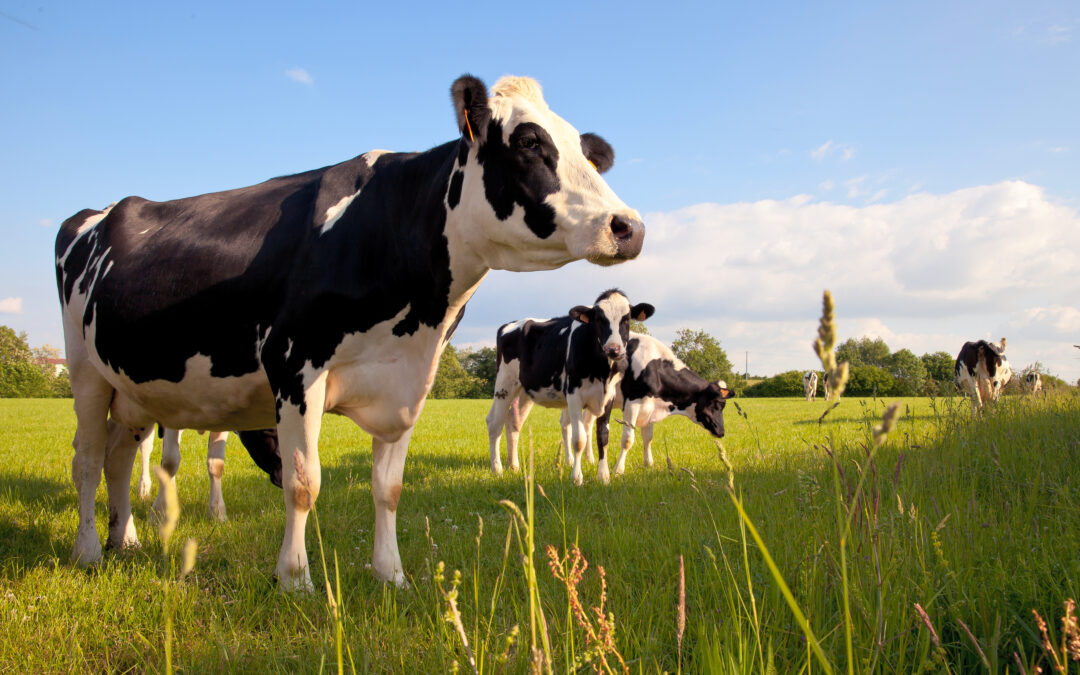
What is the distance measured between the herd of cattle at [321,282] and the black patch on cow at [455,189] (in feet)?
0.04

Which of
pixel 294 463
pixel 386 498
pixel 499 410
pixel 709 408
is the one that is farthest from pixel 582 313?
pixel 294 463

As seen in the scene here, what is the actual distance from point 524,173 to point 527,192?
10 centimetres

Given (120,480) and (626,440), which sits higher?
(120,480)

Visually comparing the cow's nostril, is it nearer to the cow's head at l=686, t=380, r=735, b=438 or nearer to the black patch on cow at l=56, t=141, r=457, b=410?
the black patch on cow at l=56, t=141, r=457, b=410

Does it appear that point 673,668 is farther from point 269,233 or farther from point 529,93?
point 269,233

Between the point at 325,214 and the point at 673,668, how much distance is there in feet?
10.2

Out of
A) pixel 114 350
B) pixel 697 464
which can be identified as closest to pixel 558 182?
pixel 114 350

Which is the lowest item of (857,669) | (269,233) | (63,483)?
(63,483)

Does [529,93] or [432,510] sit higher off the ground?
[529,93]

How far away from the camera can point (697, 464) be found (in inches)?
345

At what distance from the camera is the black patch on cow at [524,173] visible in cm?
325

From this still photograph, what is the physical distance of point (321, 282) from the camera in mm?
3684

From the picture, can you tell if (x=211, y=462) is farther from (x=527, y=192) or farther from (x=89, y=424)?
(x=527, y=192)

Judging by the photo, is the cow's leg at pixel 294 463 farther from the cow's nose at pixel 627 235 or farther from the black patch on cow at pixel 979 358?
the black patch on cow at pixel 979 358
